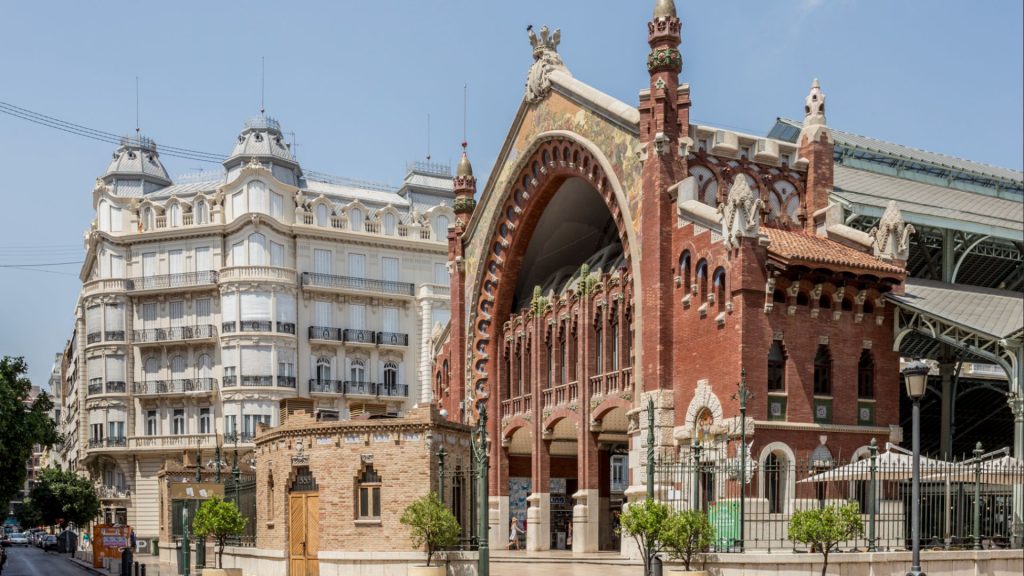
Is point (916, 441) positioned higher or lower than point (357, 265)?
lower

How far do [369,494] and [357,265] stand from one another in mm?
44731

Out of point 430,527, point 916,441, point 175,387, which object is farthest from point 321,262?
point 916,441

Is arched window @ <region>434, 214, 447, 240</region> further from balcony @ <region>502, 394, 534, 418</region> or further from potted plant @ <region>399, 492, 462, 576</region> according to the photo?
potted plant @ <region>399, 492, 462, 576</region>

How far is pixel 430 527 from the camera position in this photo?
27.7m

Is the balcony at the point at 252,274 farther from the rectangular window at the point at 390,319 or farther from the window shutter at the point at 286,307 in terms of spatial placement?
the rectangular window at the point at 390,319

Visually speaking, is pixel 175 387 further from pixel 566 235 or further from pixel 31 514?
pixel 566 235

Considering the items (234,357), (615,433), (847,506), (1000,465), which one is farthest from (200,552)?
(234,357)

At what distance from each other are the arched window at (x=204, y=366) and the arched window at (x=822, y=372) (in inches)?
1709

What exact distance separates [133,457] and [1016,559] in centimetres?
5386

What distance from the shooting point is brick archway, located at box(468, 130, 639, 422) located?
44438 millimetres

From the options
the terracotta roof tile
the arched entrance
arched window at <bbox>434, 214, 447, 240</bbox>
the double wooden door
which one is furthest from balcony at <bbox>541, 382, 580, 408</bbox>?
arched window at <bbox>434, 214, 447, 240</bbox>

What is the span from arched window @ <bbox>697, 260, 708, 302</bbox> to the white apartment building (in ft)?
120

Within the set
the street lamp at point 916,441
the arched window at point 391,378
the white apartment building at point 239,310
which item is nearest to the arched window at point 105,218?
the white apartment building at point 239,310

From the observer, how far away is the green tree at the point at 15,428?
4450 cm
